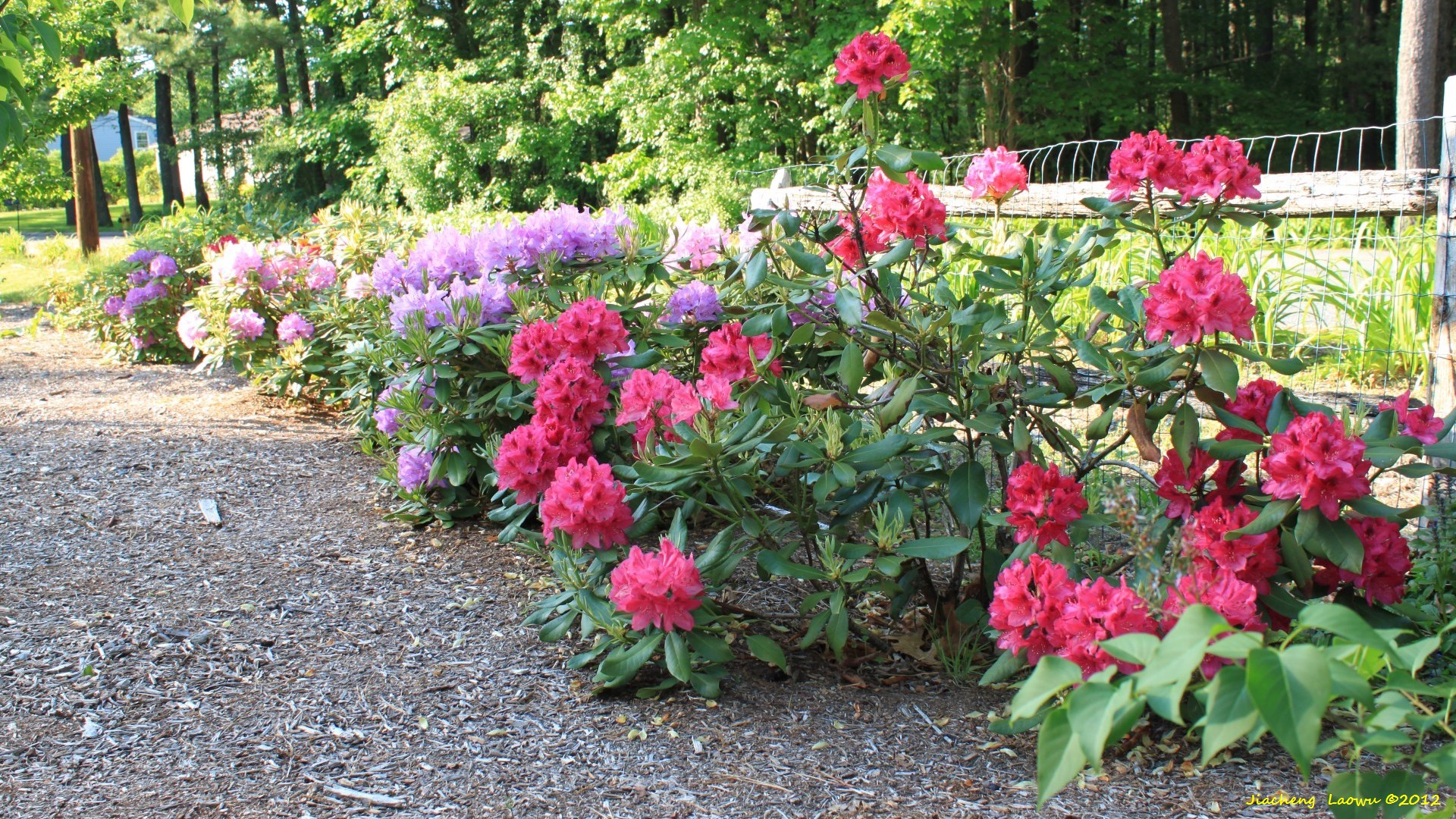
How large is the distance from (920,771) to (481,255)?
200cm

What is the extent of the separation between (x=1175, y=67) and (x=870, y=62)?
597 inches

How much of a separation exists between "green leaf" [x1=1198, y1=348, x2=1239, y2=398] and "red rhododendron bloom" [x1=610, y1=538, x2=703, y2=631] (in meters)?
0.99

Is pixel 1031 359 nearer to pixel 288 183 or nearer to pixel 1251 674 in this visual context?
pixel 1251 674

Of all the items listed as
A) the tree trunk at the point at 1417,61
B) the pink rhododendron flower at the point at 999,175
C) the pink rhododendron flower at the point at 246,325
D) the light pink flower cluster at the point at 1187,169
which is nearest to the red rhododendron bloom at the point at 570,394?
the pink rhododendron flower at the point at 999,175

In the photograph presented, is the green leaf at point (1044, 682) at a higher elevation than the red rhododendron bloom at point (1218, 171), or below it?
below

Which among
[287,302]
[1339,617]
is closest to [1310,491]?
[1339,617]

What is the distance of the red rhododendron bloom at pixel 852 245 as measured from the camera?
94.2 inches

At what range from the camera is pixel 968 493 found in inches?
84.4

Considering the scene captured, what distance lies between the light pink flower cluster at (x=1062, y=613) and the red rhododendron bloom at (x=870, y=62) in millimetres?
1004

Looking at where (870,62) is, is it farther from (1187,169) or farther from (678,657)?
(678,657)

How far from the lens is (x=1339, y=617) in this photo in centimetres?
82

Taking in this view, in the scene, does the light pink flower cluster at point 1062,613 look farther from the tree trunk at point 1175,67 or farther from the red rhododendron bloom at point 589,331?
the tree trunk at point 1175,67

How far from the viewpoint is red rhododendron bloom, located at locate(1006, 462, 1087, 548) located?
6.42ft

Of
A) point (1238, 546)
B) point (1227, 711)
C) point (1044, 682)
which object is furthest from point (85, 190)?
point (1227, 711)
